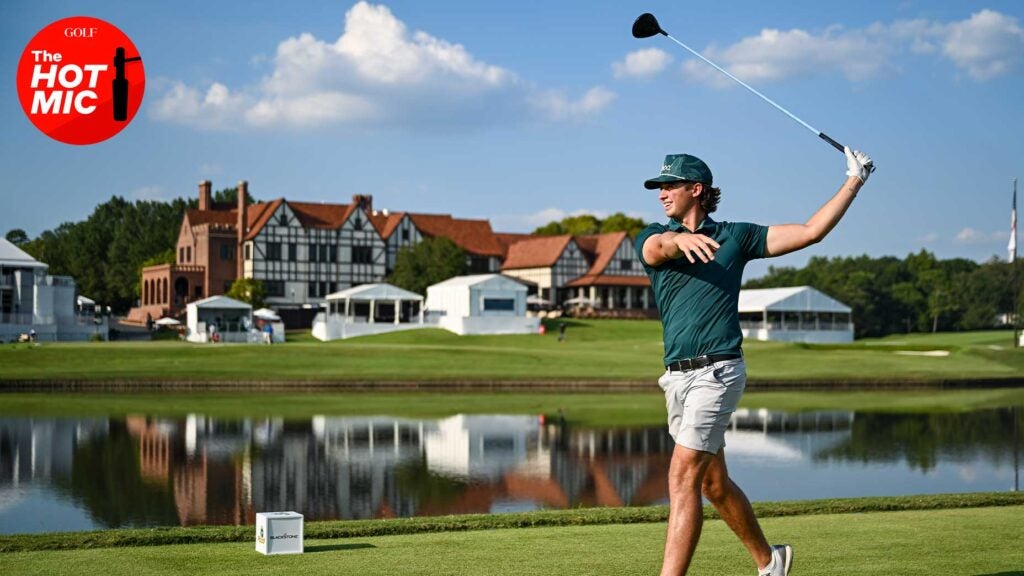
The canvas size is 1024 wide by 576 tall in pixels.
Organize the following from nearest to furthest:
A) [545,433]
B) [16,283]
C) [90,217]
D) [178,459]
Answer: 1. [178,459]
2. [545,433]
3. [16,283]
4. [90,217]

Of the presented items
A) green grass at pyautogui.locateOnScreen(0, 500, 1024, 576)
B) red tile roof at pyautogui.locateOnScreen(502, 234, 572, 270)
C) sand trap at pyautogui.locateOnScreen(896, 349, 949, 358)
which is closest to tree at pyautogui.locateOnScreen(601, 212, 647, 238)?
red tile roof at pyautogui.locateOnScreen(502, 234, 572, 270)

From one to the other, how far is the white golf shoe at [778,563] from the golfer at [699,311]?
0.55m

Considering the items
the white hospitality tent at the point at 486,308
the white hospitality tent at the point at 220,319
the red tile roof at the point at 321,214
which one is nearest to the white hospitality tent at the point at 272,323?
the white hospitality tent at the point at 220,319

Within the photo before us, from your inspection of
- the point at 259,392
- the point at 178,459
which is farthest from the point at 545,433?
the point at 259,392

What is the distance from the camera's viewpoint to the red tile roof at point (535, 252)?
9506 centimetres

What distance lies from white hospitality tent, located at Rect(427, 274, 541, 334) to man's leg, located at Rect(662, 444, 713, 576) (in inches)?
2510

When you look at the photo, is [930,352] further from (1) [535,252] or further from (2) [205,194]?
(2) [205,194]

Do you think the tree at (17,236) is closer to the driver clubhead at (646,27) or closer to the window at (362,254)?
the window at (362,254)

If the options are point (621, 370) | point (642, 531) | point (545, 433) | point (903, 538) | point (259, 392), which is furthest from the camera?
point (621, 370)

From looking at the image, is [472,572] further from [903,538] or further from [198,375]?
[198,375]

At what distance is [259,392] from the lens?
124 feet

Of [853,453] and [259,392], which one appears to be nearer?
[853,453]

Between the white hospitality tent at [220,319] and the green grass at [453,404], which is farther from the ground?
the white hospitality tent at [220,319]

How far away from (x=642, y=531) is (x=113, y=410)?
22970 mm
